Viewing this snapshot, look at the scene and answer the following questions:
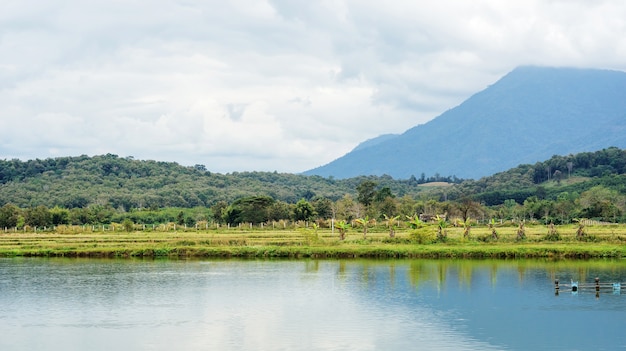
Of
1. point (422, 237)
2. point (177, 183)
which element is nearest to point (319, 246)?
point (422, 237)

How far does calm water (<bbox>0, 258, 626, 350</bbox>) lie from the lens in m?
24.5

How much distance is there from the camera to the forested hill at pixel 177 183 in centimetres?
11769

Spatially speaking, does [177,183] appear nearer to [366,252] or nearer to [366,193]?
[366,193]

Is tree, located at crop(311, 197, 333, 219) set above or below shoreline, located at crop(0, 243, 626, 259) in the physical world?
above

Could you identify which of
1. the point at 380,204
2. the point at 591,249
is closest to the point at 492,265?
the point at 591,249

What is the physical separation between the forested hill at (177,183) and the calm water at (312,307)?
6894 centimetres

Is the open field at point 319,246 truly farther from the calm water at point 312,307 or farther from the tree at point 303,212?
the tree at point 303,212

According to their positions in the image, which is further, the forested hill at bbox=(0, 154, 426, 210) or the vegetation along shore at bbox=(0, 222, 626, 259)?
the forested hill at bbox=(0, 154, 426, 210)

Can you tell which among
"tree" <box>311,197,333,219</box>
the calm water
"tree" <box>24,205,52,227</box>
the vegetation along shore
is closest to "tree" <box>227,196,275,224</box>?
"tree" <box>311,197,333,219</box>

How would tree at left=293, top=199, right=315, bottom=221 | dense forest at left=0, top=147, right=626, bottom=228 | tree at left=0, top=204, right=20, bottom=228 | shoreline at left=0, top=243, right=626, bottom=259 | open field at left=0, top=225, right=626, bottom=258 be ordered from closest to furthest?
shoreline at left=0, top=243, right=626, bottom=259 → open field at left=0, top=225, right=626, bottom=258 → tree at left=0, top=204, right=20, bottom=228 → tree at left=293, top=199, right=315, bottom=221 → dense forest at left=0, top=147, right=626, bottom=228

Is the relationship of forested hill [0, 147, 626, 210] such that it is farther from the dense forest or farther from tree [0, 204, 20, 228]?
tree [0, 204, 20, 228]

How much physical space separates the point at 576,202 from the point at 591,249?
44283mm

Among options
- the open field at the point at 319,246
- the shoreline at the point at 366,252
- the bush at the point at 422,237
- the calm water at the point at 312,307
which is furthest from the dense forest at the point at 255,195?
the calm water at the point at 312,307

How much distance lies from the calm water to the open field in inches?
147
